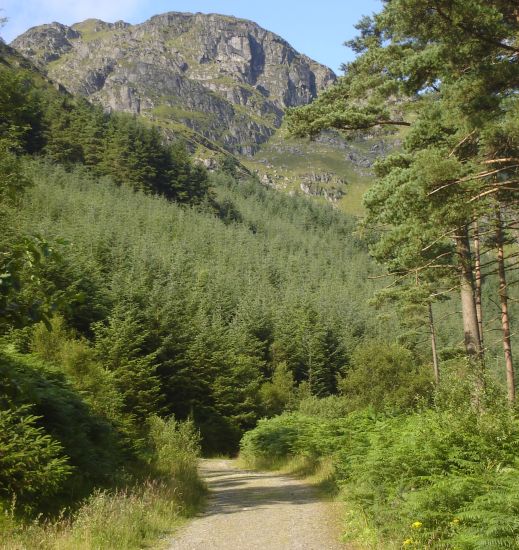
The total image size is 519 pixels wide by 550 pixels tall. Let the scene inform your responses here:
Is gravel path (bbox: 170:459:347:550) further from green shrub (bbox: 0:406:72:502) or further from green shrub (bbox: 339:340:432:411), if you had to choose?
green shrub (bbox: 339:340:432:411)

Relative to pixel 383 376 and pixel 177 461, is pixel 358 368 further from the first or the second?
pixel 177 461

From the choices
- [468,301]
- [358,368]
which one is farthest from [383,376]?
[468,301]

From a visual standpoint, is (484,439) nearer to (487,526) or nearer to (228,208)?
(487,526)

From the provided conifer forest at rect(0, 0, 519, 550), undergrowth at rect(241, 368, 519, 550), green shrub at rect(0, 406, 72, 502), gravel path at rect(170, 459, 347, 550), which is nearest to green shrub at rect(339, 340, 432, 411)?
conifer forest at rect(0, 0, 519, 550)

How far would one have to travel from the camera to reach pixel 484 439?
298 inches

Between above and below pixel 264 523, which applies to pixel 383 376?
above

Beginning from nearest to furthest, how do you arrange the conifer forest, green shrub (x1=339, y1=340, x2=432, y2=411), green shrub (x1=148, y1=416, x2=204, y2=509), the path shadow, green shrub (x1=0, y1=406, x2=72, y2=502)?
the conifer forest → green shrub (x1=0, y1=406, x2=72, y2=502) → the path shadow → green shrub (x1=148, y1=416, x2=204, y2=509) → green shrub (x1=339, y1=340, x2=432, y2=411)

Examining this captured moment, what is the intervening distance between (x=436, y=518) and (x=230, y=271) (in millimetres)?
64302

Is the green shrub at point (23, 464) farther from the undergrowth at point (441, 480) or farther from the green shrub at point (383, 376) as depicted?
the green shrub at point (383, 376)

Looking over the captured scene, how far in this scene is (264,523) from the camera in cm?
876

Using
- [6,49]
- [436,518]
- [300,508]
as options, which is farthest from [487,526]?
[6,49]

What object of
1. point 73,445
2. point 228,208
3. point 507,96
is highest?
point 228,208

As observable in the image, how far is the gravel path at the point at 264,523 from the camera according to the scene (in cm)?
743

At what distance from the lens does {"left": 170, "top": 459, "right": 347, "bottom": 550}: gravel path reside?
743 centimetres
